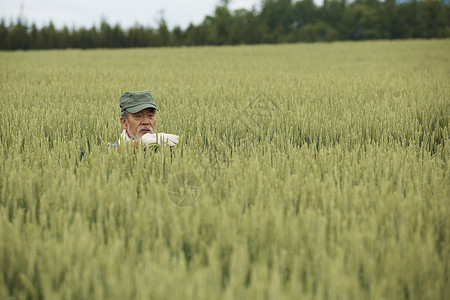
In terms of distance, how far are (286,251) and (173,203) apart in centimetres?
56

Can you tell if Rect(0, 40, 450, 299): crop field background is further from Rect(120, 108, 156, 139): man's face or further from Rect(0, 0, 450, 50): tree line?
Rect(0, 0, 450, 50): tree line

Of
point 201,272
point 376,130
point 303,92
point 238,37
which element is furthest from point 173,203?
point 238,37

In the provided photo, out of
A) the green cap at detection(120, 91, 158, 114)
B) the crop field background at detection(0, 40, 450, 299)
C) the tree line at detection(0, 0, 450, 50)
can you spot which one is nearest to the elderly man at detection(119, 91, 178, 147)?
the green cap at detection(120, 91, 158, 114)

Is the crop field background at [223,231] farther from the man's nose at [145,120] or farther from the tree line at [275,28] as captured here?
the tree line at [275,28]

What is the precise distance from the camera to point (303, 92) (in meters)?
5.16

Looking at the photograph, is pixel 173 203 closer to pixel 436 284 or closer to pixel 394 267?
pixel 394 267

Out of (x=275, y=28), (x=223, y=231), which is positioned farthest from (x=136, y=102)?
(x=275, y=28)

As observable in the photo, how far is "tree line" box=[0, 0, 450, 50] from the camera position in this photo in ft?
103

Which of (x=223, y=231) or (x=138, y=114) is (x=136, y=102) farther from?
(x=223, y=231)

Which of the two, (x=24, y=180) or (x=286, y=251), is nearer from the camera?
(x=286, y=251)

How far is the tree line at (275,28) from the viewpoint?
3133cm

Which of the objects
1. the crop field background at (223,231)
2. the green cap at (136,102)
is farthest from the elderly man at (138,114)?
the crop field background at (223,231)

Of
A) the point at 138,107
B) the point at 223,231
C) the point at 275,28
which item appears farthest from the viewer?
the point at 275,28

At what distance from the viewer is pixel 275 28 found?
60000 millimetres
